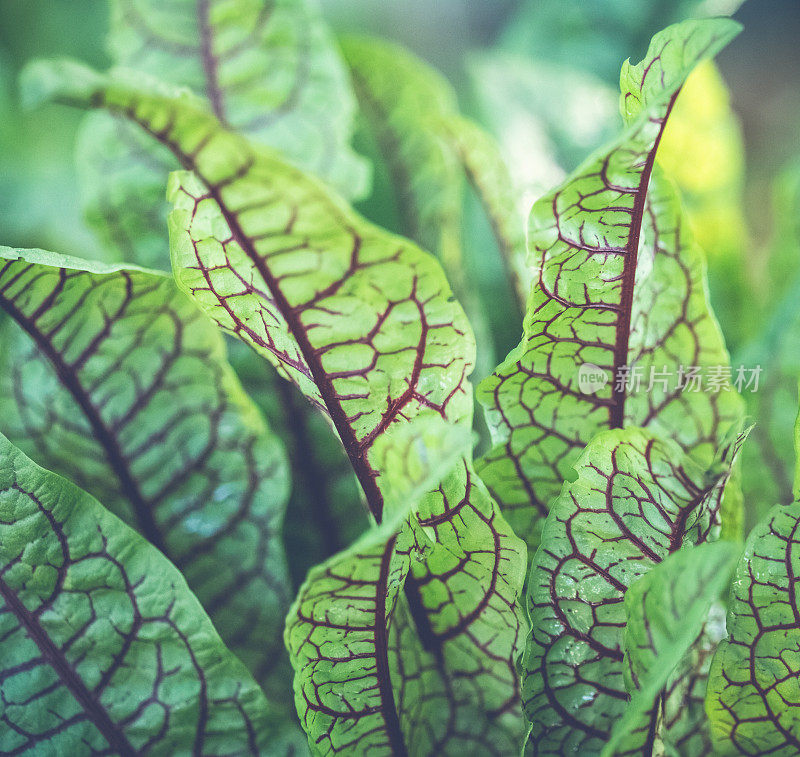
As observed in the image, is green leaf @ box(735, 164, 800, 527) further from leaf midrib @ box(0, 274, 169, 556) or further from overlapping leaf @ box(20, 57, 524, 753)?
leaf midrib @ box(0, 274, 169, 556)

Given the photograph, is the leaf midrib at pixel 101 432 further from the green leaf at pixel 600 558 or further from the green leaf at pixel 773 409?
the green leaf at pixel 773 409

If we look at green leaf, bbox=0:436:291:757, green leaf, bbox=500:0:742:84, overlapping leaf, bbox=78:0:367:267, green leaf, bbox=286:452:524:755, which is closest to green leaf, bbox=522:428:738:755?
green leaf, bbox=286:452:524:755

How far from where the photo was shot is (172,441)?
1.57ft

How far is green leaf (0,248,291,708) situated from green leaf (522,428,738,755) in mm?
201

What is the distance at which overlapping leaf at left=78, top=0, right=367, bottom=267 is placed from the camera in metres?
0.56

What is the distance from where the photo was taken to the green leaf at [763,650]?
Result: 1.21 ft

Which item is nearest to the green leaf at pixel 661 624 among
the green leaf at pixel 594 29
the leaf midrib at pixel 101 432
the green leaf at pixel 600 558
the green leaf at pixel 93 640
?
the green leaf at pixel 600 558

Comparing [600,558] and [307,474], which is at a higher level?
[307,474]

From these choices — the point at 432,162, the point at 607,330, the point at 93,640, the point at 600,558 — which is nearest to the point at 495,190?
the point at 432,162

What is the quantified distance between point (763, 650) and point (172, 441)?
402mm

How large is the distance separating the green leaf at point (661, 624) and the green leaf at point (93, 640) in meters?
0.22

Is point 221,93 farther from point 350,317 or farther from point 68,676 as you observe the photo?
point 68,676

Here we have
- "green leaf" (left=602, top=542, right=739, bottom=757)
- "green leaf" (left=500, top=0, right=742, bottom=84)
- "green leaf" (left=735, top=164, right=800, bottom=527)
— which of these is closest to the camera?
"green leaf" (left=602, top=542, right=739, bottom=757)

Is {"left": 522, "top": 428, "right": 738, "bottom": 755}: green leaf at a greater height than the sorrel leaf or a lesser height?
lesser
